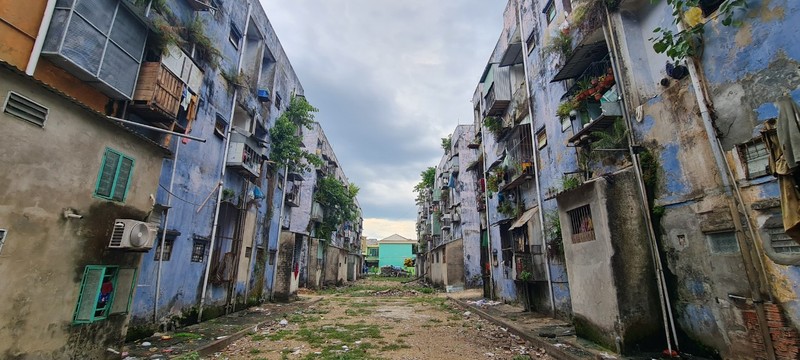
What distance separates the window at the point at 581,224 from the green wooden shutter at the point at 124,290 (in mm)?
9258

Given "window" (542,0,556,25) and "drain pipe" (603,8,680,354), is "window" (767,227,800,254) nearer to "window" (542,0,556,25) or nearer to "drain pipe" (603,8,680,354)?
"drain pipe" (603,8,680,354)

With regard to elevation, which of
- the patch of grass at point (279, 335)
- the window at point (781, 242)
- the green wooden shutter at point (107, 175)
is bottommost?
the patch of grass at point (279, 335)

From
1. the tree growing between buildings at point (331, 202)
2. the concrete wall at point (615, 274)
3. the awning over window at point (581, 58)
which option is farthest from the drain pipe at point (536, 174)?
→ the tree growing between buildings at point (331, 202)

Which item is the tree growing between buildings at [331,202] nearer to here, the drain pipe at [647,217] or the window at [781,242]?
the drain pipe at [647,217]

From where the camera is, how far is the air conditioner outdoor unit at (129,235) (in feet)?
18.8

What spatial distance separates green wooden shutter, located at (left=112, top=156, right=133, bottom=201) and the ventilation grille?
1.58ft

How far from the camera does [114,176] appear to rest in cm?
585

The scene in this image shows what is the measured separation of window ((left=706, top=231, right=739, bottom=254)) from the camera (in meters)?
5.64

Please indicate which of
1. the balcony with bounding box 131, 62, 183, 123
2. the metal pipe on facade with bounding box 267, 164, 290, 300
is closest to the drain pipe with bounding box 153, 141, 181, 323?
the balcony with bounding box 131, 62, 183, 123

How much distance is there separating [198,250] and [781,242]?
13614 millimetres

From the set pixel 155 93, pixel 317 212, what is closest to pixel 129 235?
pixel 155 93

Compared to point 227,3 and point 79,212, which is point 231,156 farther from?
point 79,212

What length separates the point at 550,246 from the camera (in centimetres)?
1150

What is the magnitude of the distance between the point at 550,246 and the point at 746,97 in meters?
7.00
